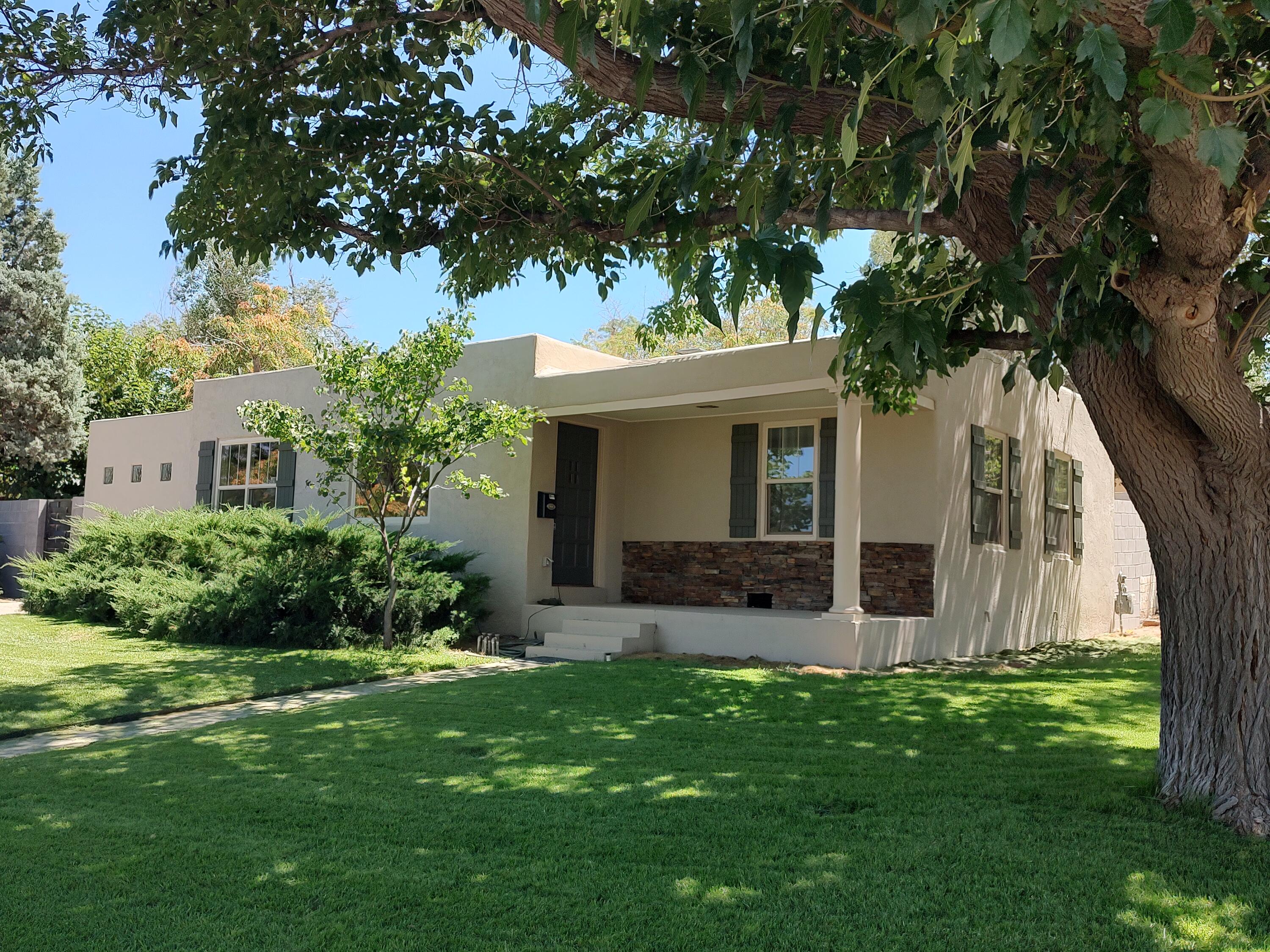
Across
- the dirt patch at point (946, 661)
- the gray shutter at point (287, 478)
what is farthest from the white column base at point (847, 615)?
the gray shutter at point (287, 478)

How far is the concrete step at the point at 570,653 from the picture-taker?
11.0 m

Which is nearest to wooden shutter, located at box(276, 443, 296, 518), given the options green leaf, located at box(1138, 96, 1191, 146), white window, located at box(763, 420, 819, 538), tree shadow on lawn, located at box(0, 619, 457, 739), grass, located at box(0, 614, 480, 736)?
grass, located at box(0, 614, 480, 736)

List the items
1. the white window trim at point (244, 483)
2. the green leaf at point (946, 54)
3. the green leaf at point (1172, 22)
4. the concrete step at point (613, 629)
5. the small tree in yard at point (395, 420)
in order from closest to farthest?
the green leaf at point (1172, 22), the green leaf at point (946, 54), the small tree in yard at point (395, 420), the concrete step at point (613, 629), the white window trim at point (244, 483)

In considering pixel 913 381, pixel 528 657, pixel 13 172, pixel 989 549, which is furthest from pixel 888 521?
pixel 13 172

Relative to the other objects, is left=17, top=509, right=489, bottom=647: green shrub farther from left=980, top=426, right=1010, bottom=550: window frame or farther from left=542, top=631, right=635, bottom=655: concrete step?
left=980, top=426, right=1010, bottom=550: window frame

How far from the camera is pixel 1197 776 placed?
4.66 metres

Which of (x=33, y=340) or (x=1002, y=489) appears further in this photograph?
(x=33, y=340)

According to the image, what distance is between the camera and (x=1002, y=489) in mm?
12977

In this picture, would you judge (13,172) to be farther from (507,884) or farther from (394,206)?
(507,884)

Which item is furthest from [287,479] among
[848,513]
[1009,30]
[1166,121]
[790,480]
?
[1009,30]

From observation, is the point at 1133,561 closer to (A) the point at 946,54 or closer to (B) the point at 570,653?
(B) the point at 570,653

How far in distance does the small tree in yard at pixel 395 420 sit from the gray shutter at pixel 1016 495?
6459 mm

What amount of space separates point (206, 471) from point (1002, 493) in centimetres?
1222

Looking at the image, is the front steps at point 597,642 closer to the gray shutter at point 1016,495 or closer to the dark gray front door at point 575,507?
the dark gray front door at point 575,507
